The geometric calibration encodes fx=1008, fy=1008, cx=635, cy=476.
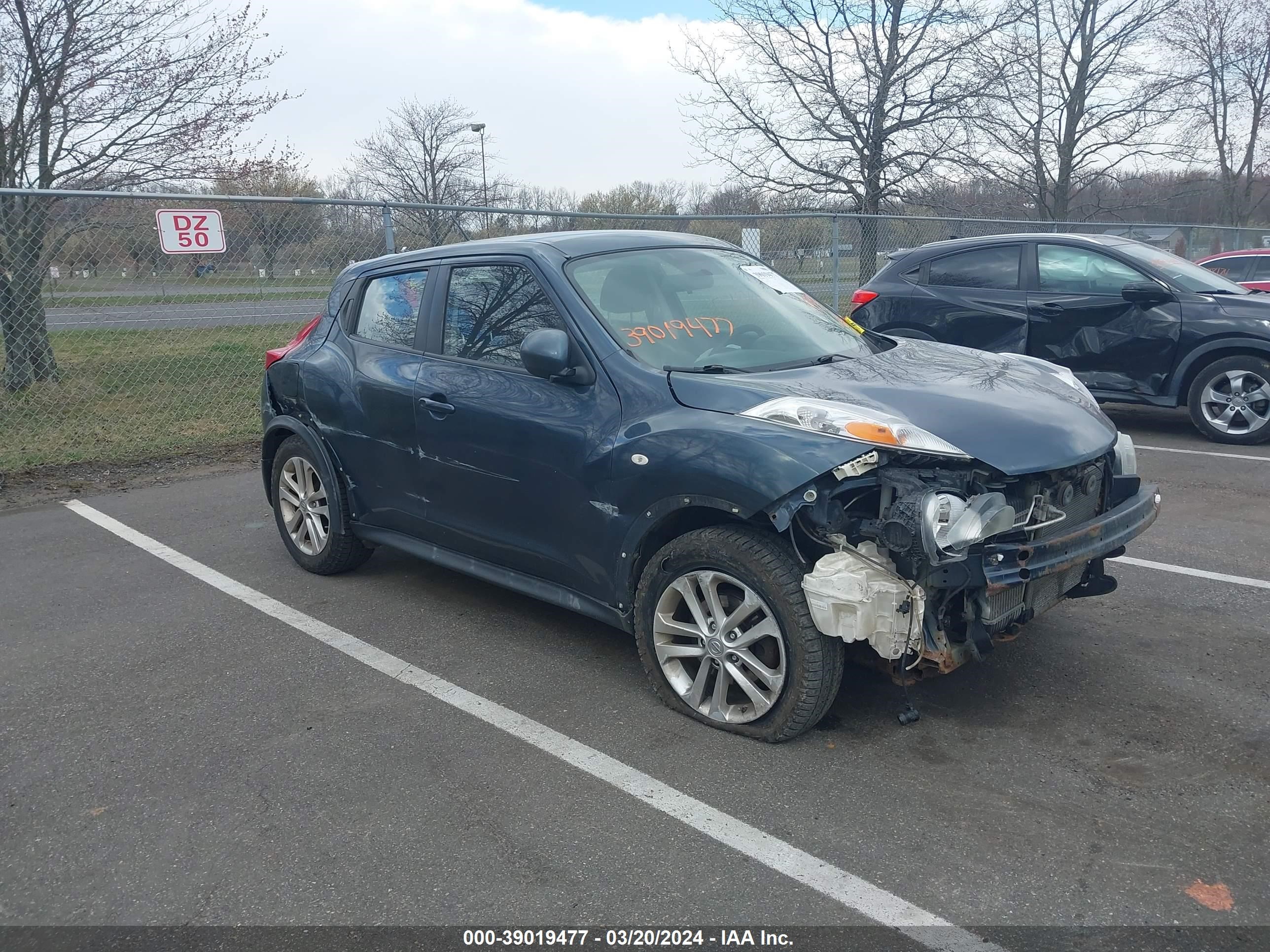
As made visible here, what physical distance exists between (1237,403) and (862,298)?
326 centimetres

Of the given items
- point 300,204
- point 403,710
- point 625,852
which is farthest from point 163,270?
point 625,852

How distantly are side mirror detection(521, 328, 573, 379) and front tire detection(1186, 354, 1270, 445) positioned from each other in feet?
21.2

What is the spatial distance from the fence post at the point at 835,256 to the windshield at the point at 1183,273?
4.47 metres

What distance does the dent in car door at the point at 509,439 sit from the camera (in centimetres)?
397

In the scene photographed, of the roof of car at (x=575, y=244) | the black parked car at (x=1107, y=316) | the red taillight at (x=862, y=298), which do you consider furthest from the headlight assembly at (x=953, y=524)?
the red taillight at (x=862, y=298)

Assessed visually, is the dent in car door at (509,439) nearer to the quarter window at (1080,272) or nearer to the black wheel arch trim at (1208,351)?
the quarter window at (1080,272)

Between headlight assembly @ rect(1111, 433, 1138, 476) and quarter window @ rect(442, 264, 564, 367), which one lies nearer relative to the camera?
headlight assembly @ rect(1111, 433, 1138, 476)

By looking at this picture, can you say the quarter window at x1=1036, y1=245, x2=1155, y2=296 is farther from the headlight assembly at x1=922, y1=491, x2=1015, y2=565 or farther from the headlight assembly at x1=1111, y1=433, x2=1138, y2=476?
the headlight assembly at x1=922, y1=491, x2=1015, y2=565

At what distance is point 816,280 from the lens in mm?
12906

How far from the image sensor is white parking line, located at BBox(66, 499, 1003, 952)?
8.56 ft

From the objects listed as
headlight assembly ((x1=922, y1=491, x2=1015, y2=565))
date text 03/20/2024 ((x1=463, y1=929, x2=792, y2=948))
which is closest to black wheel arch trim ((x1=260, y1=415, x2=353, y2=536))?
date text 03/20/2024 ((x1=463, y1=929, x2=792, y2=948))

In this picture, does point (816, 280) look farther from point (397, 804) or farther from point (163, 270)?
point (397, 804)

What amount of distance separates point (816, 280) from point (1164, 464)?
19.9 feet

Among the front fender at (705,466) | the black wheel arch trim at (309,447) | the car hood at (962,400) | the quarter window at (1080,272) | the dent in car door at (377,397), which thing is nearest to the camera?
the front fender at (705,466)
